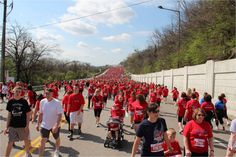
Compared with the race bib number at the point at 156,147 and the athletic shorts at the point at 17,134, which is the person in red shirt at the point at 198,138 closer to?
the race bib number at the point at 156,147

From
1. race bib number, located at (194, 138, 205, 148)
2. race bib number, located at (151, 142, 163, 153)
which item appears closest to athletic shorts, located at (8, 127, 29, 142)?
race bib number, located at (151, 142, 163, 153)

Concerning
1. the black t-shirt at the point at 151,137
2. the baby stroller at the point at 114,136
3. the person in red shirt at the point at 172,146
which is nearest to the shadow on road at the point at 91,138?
the baby stroller at the point at 114,136

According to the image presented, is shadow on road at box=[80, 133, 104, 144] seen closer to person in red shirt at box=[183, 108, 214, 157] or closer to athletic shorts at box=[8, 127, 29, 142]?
athletic shorts at box=[8, 127, 29, 142]

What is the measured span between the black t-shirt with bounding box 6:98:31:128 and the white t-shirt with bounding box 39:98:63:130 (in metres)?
0.52

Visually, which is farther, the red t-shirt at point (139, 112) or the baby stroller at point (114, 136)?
the red t-shirt at point (139, 112)

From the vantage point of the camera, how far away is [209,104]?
11703mm

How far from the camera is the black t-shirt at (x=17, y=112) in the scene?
7.77 m

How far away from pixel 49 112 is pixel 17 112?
2.57 ft

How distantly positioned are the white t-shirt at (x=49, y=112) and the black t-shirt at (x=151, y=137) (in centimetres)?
333

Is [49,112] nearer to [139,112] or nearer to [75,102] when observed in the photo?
[139,112]

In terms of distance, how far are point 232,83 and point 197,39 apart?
23.4m

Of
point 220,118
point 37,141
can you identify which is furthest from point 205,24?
point 37,141

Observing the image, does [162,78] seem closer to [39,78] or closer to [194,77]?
[194,77]

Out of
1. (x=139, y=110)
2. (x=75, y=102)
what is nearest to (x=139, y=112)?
(x=139, y=110)
